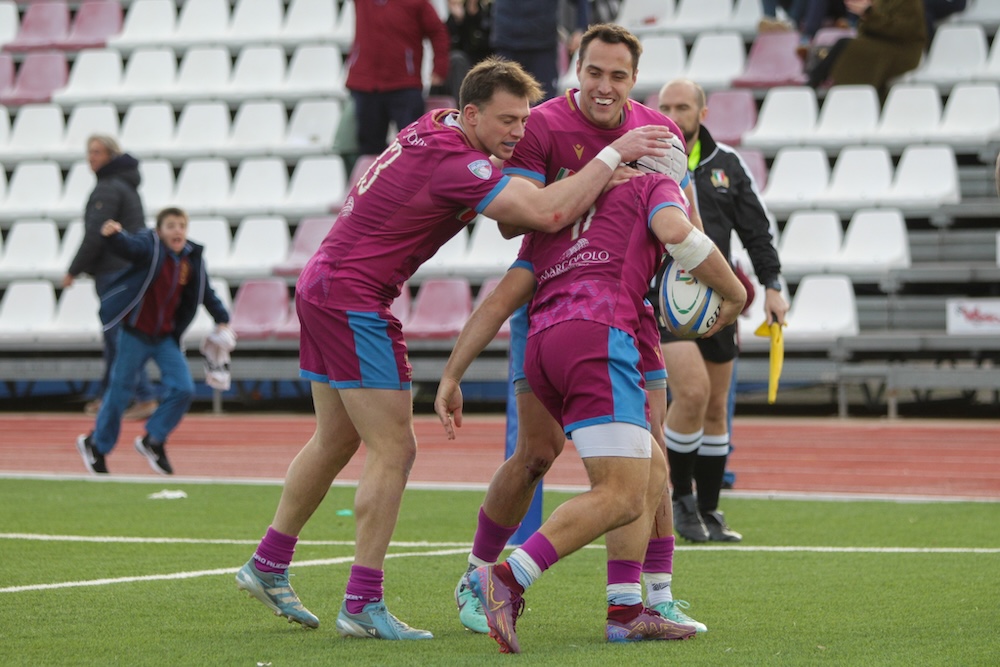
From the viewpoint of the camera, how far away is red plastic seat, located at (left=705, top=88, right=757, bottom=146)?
16.7 m

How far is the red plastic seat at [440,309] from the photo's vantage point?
1553cm

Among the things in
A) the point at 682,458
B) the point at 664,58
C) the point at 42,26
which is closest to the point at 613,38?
the point at 682,458

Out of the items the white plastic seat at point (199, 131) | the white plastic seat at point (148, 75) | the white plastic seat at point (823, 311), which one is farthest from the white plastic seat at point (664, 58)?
the white plastic seat at point (148, 75)

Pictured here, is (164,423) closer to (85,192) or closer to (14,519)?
(14,519)

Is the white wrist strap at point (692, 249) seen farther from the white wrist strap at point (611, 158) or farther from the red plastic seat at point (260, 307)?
the red plastic seat at point (260, 307)

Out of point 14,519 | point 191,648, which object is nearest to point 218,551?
point 14,519

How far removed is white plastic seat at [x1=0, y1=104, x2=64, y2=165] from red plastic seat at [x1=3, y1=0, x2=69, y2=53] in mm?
1814

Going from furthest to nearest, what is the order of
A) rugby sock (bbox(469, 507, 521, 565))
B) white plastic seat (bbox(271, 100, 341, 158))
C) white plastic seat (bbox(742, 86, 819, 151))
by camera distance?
white plastic seat (bbox(271, 100, 341, 158)) < white plastic seat (bbox(742, 86, 819, 151)) < rugby sock (bbox(469, 507, 521, 565))

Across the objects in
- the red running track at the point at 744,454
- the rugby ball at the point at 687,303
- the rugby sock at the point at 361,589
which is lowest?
the red running track at the point at 744,454

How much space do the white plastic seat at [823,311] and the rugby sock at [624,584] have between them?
9.67 metres

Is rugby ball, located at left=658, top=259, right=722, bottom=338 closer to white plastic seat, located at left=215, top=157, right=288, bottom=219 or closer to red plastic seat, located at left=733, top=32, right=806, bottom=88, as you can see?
red plastic seat, located at left=733, top=32, right=806, bottom=88

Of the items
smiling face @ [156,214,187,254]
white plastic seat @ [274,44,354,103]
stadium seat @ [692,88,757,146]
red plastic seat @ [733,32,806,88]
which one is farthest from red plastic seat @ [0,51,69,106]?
smiling face @ [156,214,187,254]

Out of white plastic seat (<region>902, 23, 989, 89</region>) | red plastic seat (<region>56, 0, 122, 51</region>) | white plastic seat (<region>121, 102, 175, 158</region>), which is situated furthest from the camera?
red plastic seat (<region>56, 0, 122, 51</region>)

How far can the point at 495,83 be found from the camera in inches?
200
